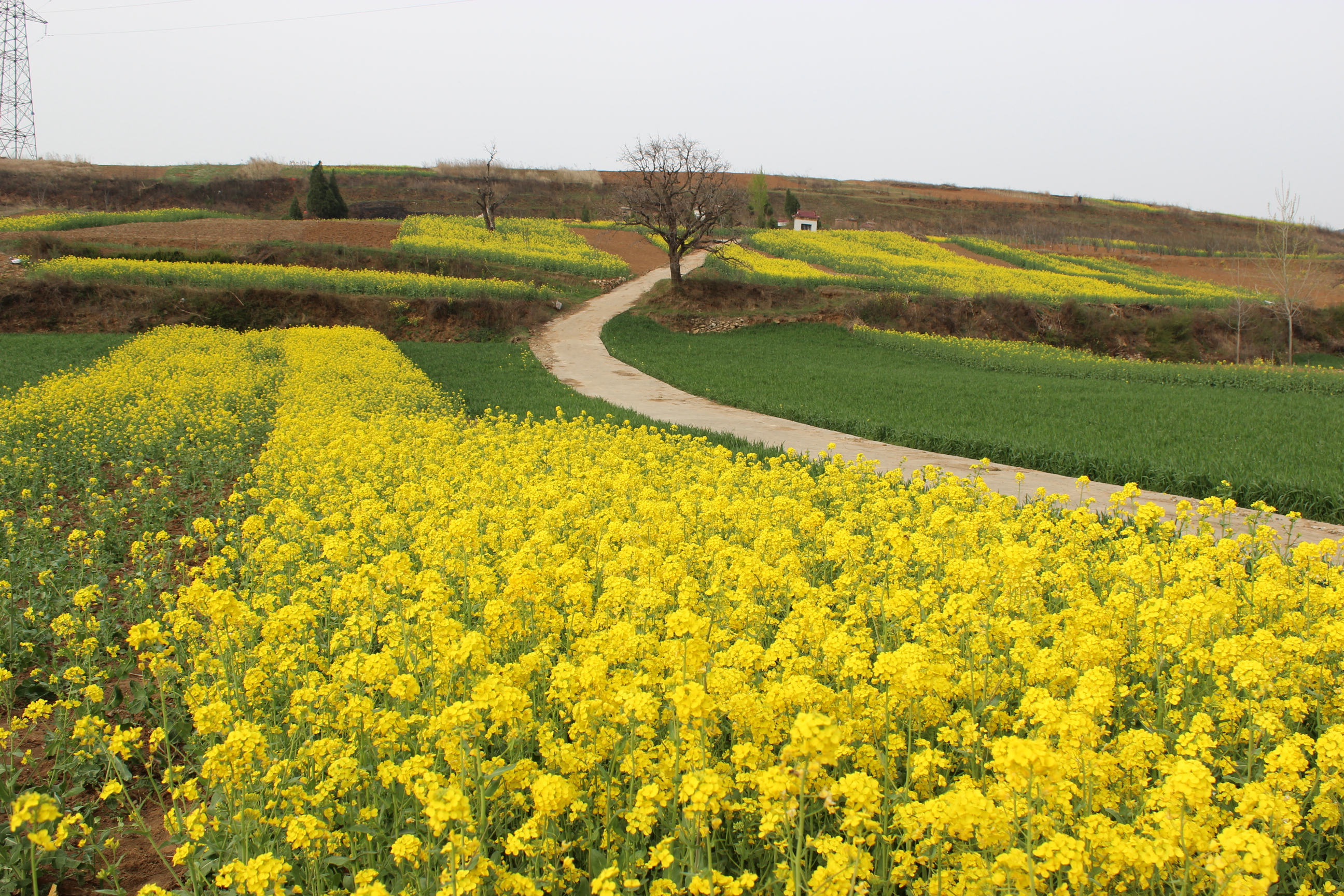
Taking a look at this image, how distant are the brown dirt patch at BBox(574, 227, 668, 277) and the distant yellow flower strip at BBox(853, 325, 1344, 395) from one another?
63.4 ft

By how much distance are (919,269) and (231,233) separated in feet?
133

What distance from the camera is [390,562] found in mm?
4082

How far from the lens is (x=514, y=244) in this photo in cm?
4784

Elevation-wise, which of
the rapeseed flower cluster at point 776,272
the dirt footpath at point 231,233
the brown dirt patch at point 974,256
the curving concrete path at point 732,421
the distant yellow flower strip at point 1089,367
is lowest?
the curving concrete path at point 732,421

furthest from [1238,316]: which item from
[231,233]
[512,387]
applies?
[231,233]

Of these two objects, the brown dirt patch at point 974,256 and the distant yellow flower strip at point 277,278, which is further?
the brown dirt patch at point 974,256

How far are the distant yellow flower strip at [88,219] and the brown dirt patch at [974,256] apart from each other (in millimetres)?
52446

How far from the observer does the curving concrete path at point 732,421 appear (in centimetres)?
987

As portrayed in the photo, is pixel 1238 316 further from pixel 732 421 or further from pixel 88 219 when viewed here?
pixel 88 219

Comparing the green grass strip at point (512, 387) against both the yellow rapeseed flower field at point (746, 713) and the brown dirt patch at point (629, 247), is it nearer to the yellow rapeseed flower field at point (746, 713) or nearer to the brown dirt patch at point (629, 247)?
the yellow rapeseed flower field at point (746, 713)

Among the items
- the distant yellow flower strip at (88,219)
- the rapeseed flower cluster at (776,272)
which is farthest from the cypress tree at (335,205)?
Answer: the rapeseed flower cluster at (776,272)

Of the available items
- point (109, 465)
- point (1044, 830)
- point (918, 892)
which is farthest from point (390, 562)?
point (109, 465)

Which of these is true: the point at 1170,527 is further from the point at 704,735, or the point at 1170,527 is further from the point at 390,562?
the point at 390,562

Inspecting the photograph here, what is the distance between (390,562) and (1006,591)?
11.5ft
